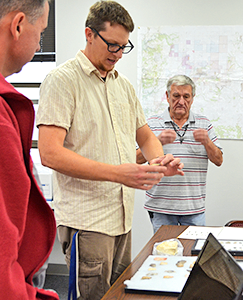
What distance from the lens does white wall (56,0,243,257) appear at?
3426 millimetres

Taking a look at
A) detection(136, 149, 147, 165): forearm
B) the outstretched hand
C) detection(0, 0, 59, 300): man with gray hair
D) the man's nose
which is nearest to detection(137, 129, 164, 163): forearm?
the outstretched hand

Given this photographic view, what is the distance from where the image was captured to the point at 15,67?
2.69 feet

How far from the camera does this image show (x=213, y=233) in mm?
2055

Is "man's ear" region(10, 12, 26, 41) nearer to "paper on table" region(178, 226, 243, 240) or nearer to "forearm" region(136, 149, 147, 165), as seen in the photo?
"paper on table" region(178, 226, 243, 240)

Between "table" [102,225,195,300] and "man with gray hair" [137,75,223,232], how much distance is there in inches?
13.8

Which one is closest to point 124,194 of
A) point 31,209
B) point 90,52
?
point 90,52

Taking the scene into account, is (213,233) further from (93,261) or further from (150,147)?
(93,261)

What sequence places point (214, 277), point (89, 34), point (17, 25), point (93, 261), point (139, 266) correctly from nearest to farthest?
point (17, 25) < point (214, 277) < point (139, 266) < point (93, 261) < point (89, 34)

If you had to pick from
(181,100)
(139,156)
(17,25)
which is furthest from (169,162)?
(17,25)

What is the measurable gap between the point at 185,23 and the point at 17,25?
2.98 metres

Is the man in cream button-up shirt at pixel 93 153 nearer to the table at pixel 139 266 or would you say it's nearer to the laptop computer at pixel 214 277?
the table at pixel 139 266

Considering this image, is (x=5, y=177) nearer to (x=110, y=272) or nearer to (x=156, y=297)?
(x=156, y=297)

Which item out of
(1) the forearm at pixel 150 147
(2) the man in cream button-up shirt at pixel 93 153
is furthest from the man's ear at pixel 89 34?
(1) the forearm at pixel 150 147

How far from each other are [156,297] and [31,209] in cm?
70
